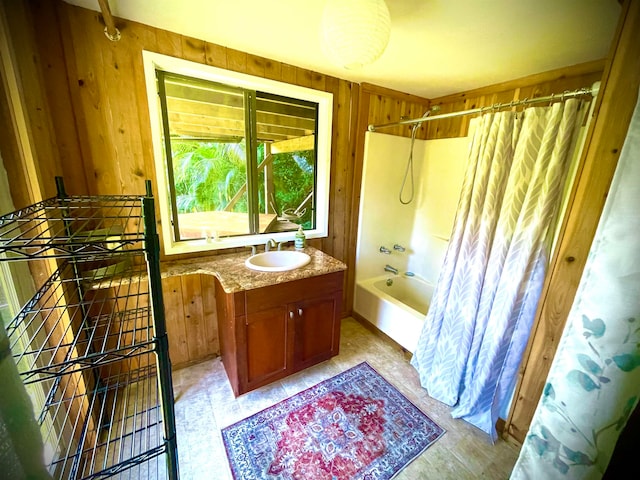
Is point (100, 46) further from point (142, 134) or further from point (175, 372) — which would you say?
point (175, 372)

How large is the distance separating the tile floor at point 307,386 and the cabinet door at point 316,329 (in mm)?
171

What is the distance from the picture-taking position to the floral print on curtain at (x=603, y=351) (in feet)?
2.04

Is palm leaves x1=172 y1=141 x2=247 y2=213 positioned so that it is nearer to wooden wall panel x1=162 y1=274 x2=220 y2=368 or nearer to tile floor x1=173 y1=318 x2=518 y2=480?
wooden wall panel x1=162 y1=274 x2=220 y2=368

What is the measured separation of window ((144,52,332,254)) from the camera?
1.62 meters

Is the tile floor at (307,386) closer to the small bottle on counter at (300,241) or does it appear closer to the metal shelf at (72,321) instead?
the metal shelf at (72,321)

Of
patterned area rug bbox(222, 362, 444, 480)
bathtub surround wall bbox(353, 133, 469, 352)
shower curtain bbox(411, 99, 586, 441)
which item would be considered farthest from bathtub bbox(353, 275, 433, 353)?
patterned area rug bbox(222, 362, 444, 480)

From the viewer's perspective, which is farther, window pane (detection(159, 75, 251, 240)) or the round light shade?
window pane (detection(159, 75, 251, 240))

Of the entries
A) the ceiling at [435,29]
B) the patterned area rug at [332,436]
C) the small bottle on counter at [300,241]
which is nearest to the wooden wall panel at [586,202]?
the ceiling at [435,29]

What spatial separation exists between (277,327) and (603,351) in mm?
1405

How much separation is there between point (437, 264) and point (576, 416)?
1.95 meters

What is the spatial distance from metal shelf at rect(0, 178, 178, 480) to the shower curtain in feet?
5.15

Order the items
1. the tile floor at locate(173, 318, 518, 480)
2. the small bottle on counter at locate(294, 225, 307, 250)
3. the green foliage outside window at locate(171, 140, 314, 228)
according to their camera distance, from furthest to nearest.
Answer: the small bottle on counter at locate(294, 225, 307, 250), the green foliage outside window at locate(171, 140, 314, 228), the tile floor at locate(173, 318, 518, 480)

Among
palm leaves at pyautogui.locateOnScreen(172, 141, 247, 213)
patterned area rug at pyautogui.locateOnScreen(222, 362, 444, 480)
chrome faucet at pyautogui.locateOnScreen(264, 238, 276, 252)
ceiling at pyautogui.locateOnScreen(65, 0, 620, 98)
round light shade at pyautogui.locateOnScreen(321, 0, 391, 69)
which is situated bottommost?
patterned area rug at pyautogui.locateOnScreen(222, 362, 444, 480)

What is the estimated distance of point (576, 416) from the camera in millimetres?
694
